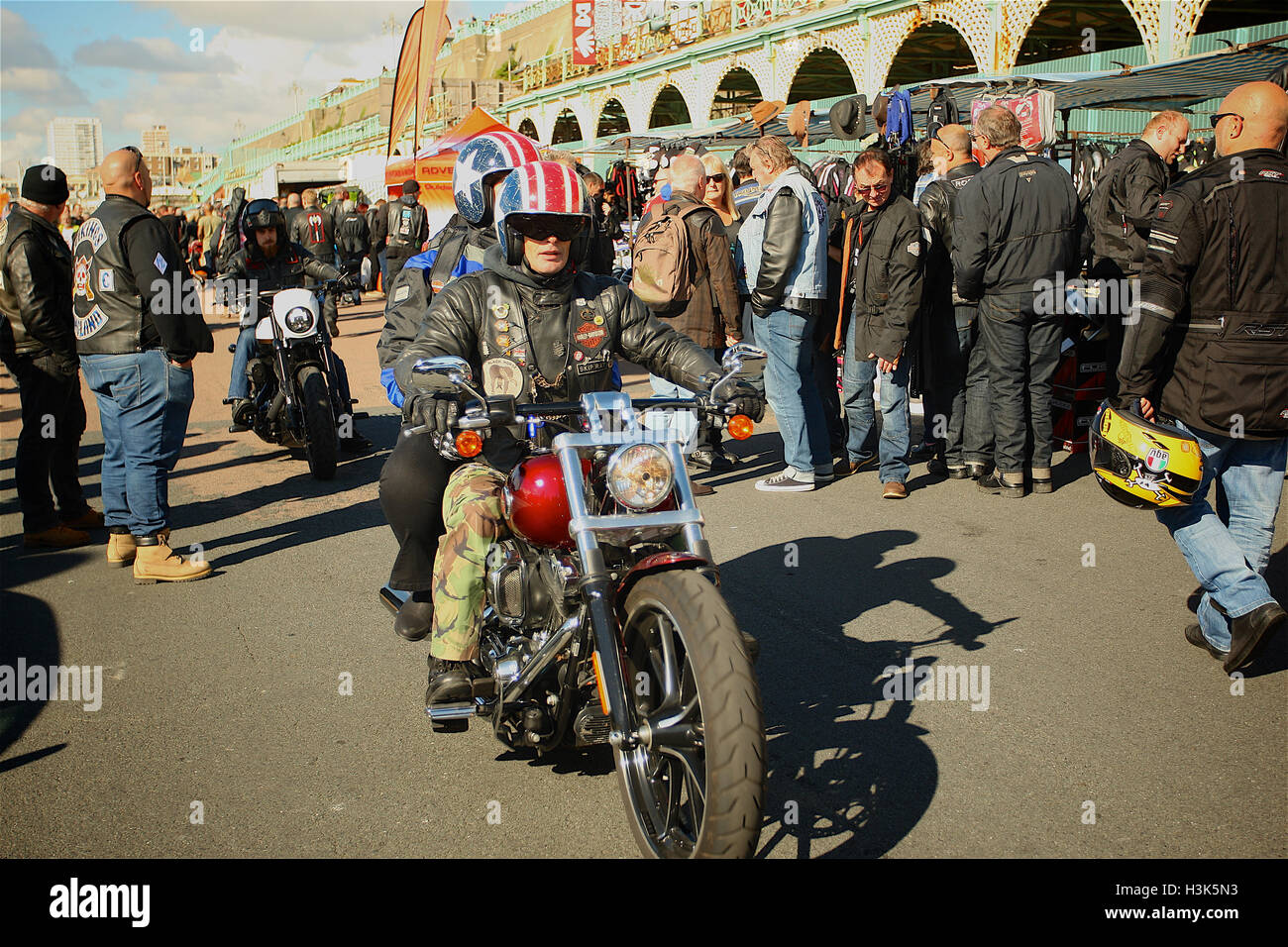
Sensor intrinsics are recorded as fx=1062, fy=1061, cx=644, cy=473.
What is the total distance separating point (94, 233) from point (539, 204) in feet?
11.9

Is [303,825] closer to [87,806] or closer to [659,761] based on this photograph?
[87,806]

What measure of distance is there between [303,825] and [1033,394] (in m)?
5.65

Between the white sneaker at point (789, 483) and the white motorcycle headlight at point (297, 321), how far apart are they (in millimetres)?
3692

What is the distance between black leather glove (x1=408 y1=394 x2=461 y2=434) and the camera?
297cm

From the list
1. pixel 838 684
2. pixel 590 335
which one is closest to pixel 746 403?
pixel 590 335

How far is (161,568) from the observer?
5.96m

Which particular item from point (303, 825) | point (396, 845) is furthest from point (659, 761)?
point (303, 825)

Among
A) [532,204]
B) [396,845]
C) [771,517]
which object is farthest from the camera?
[771,517]

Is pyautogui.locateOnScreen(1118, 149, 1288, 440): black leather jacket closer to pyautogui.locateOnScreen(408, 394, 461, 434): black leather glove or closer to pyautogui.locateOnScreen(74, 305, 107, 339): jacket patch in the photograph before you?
pyautogui.locateOnScreen(408, 394, 461, 434): black leather glove

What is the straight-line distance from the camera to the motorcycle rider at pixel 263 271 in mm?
8961

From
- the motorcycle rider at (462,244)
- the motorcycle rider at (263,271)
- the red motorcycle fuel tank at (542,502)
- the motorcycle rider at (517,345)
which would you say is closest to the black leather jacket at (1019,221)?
the motorcycle rider at (462,244)

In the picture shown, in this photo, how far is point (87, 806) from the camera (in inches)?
138

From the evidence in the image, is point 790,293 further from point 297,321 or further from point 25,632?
point 25,632

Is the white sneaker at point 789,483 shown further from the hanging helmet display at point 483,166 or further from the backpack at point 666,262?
the hanging helmet display at point 483,166
